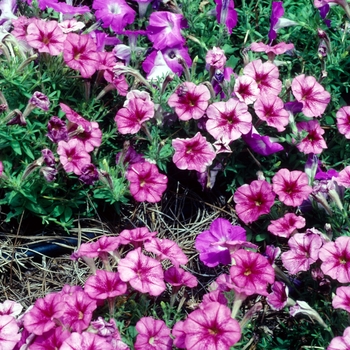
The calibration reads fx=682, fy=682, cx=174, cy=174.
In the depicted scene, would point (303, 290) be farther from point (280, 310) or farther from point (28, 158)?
point (28, 158)

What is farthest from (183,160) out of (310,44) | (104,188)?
(310,44)

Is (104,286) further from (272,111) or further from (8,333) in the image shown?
(272,111)

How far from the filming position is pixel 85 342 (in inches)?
80.7

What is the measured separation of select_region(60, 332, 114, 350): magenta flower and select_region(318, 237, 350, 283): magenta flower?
2.51 feet

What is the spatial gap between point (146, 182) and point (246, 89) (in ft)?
1.74

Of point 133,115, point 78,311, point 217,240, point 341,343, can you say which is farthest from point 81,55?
point 341,343

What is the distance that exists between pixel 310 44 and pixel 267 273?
3.99 feet

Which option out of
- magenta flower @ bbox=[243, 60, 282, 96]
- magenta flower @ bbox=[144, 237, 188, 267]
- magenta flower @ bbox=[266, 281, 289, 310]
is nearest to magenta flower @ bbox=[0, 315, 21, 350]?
magenta flower @ bbox=[144, 237, 188, 267]

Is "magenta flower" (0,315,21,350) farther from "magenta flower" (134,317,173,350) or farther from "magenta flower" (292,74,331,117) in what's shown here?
"magenta flower" (292,74,331,117)

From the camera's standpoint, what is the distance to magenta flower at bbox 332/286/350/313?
217cm

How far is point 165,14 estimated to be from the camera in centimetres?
289

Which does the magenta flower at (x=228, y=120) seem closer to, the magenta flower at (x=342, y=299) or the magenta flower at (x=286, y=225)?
the magenta flower at (x=286, y=225)

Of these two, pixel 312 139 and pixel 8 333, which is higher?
pixel 312 139

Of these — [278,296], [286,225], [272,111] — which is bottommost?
[278,296]
